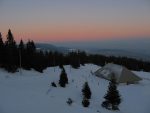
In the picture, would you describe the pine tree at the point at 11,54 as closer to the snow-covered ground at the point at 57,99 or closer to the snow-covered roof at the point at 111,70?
the snow-covered ground at the point at 57,99

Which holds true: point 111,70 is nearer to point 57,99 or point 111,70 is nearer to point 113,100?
point 113,100

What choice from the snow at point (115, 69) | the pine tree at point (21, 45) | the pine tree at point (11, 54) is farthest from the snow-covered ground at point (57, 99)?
the pine tree at point (21, 45)

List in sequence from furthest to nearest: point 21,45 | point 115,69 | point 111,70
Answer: point 21,45 < point 111,70 < point 115,69

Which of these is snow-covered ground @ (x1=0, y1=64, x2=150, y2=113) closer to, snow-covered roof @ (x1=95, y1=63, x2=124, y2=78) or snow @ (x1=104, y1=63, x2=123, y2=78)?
snow @ (x1=104, y1=63, x2=123, y2=78)

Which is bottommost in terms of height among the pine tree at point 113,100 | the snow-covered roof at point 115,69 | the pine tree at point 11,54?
the pine tree at point 113,100

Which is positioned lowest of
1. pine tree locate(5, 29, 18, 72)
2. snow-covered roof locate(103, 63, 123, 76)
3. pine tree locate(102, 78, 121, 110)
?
pine tree locate(102, 78, 121, 110)

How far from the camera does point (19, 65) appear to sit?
1955 inches

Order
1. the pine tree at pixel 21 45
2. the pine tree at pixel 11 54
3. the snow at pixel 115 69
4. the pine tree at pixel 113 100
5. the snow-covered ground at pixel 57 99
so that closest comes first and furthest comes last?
the snow-covered ground at pixel 57 99 → the pine tree at pixel 113 100 → the pine tree at pixel 11 54 → the snow at pixel 115 69 → the pine tree at pixel 21 45

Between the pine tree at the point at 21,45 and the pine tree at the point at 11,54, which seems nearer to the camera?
the pine tree at the point at 11,54

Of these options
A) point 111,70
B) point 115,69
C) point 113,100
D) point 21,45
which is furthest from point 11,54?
point 113,100

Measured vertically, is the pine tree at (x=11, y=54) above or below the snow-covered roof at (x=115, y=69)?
above

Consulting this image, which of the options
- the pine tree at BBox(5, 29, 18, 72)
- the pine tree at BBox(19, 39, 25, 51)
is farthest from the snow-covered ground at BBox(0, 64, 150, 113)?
the pine tree at BBox(19, 39, 25, 51)

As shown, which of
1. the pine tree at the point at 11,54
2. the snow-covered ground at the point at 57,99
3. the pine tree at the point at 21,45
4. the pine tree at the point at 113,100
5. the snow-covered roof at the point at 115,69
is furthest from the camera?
the pine tree at the point at 21,45

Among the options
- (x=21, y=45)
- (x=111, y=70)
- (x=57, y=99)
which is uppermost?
(x=21, y=45)
